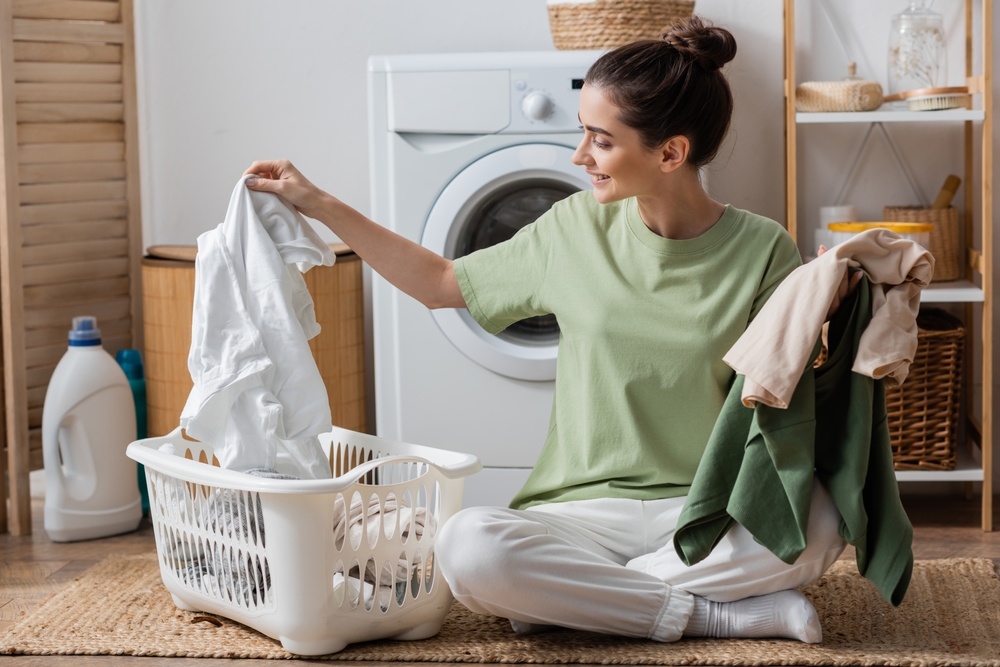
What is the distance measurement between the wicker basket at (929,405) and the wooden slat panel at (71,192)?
1723 millimetres

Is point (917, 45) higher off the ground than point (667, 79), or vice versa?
point (917, 45)

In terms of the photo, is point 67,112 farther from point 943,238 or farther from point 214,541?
point 943,238

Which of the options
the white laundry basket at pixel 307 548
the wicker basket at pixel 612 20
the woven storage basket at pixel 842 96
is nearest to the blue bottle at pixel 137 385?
the white laundry basket at pixel 307 548

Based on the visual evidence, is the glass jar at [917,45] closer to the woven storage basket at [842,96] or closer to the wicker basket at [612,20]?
the woven storage basket at [842,96]

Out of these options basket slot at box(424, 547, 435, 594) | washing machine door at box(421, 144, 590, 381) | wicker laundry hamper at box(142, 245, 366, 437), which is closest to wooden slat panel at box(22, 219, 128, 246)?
wicker laundry hamper at box(142, 245, 366, 437)

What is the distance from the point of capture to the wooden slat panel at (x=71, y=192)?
2.17 metres

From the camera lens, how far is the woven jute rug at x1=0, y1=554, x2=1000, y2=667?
1.41 metres

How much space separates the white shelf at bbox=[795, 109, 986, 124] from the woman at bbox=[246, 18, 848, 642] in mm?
684

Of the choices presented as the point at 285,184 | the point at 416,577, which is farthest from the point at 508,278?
the point at 416,577

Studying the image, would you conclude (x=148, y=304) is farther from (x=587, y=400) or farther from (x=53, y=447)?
(x=587, y=400)

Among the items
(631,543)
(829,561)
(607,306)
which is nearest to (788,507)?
(829,561)

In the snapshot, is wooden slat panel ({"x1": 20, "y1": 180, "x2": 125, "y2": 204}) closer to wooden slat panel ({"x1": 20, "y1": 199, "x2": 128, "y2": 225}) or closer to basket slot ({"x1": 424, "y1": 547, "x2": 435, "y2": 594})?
wooden slat panel ({"x1": 20, "y1": 199, "x2": 128, "y2": 225})

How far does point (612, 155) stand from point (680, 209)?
0.48ft

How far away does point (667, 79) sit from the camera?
139cm
